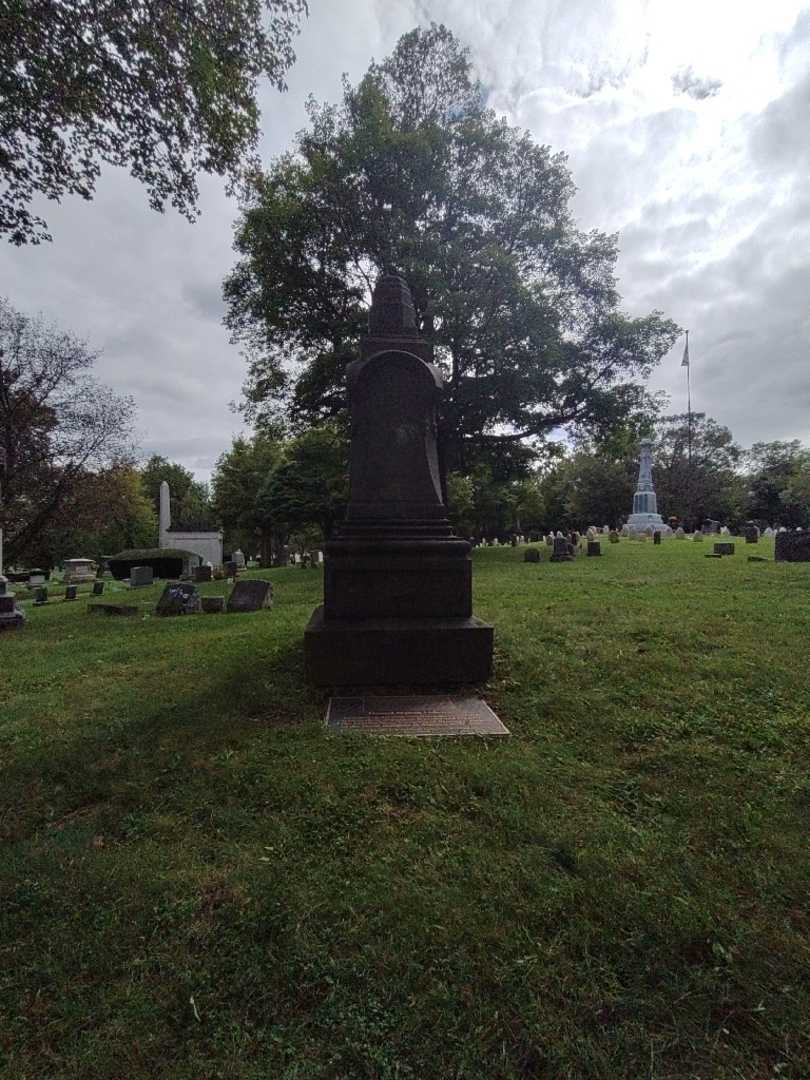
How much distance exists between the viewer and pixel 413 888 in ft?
6.74

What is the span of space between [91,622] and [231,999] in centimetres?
891

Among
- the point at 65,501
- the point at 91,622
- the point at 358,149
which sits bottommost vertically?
the point at 91,622

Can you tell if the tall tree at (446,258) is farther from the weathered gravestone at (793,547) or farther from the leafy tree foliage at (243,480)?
the leafy tree foliage at (243,480)

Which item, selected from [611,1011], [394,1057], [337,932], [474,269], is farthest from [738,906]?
[474,269]

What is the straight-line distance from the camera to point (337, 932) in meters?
1.88

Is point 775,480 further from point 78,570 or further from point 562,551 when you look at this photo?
point 78,570

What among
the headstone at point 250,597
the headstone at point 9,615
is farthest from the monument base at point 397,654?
the headstone at point 9,615

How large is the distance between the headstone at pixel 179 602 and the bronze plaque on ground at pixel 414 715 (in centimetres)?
649

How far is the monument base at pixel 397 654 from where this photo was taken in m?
4.16

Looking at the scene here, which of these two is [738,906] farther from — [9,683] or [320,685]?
[9,683]

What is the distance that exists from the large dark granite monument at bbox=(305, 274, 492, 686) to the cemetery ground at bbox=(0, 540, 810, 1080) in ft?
1.45

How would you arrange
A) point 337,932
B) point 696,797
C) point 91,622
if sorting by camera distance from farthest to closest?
point 91,622 < point 696,797 < point 337,932

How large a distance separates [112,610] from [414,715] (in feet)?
28.0

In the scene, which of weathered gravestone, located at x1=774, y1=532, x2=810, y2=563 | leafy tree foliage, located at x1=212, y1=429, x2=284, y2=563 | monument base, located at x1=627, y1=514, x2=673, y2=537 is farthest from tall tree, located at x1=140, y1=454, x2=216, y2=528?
weathered gravestone, located at x1=774, y1=532, x2=810, y2=563
